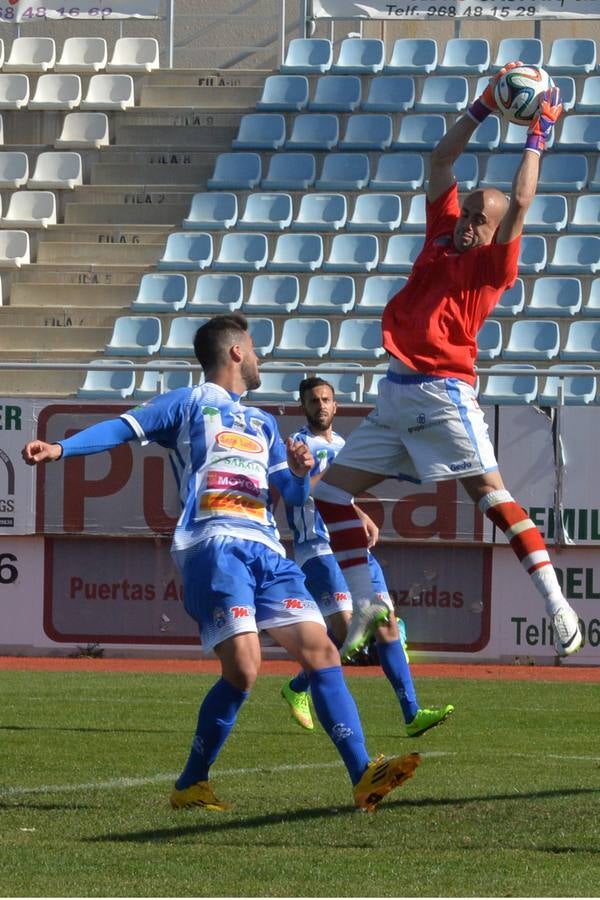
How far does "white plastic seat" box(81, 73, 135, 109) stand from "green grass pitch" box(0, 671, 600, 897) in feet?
43.5

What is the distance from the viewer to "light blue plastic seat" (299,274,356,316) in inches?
761

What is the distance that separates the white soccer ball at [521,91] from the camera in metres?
6.99

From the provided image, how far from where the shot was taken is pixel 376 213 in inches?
811

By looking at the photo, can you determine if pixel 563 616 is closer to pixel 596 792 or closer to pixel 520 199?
pixel 596 792

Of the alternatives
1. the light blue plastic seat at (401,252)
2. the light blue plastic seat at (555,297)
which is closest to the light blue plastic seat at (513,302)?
the light blue plastic seat at (555,297)

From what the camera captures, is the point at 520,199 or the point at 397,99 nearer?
the point at 520,199

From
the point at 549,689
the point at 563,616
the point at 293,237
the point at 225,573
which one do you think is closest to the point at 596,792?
the point at 563,616

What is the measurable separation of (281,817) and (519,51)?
57.1 ft

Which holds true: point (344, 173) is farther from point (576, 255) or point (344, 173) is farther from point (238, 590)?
point (238, 590)

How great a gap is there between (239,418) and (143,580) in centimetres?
928

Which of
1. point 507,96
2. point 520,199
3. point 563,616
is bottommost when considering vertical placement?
point 563,616

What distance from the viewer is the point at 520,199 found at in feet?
22.0

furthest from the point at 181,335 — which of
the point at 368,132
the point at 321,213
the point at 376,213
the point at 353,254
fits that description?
the point at 368,132

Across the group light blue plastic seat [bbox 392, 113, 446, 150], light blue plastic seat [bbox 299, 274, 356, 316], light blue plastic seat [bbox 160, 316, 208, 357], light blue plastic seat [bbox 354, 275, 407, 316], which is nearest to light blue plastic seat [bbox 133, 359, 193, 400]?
light blue plastic seat [bbox 160, 316, 208, 357]
